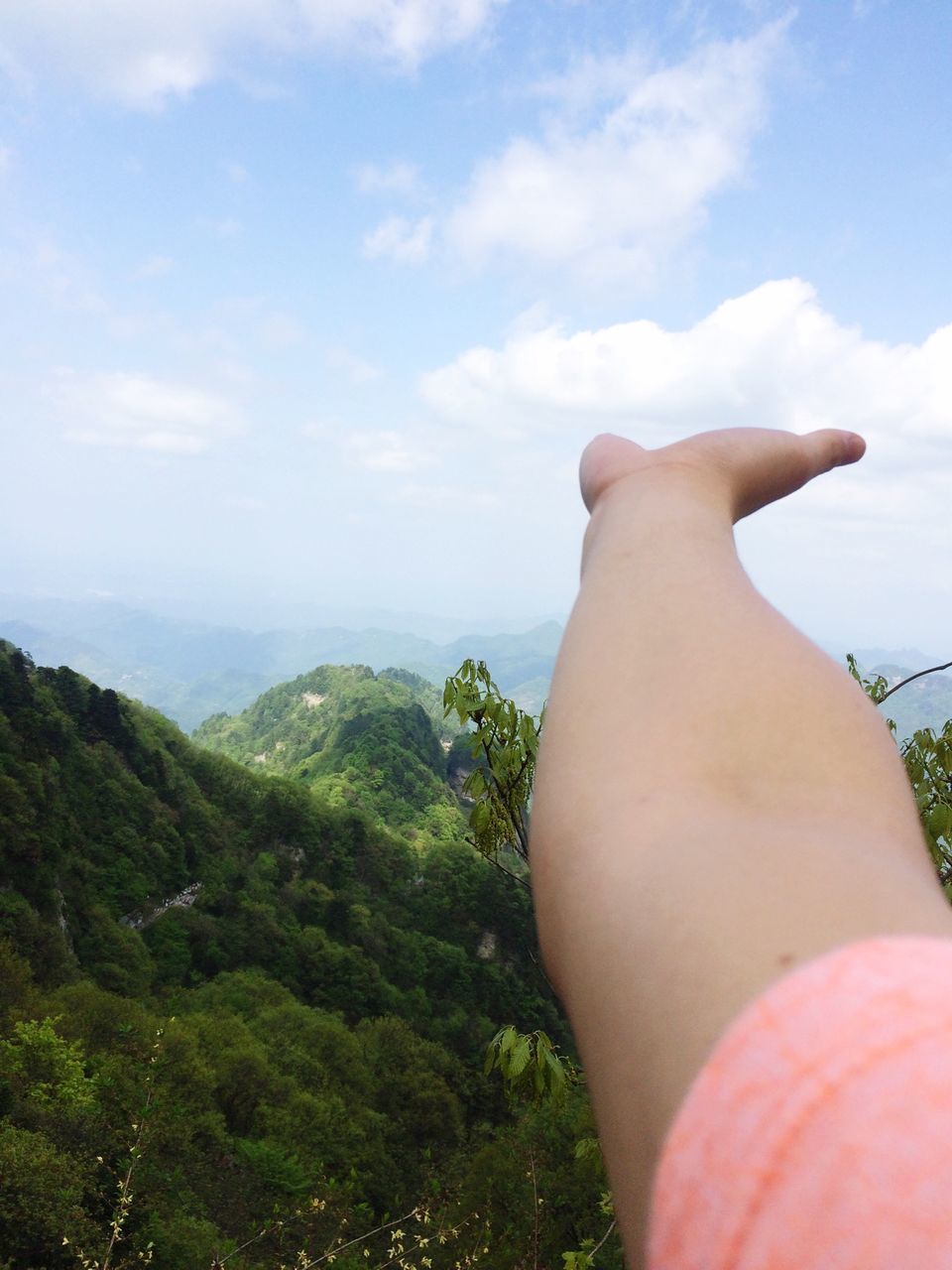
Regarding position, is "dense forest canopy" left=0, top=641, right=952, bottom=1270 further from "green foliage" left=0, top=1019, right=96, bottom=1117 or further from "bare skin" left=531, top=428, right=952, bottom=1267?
"bare skin" left=531, top=428, right=952, bottom=1267

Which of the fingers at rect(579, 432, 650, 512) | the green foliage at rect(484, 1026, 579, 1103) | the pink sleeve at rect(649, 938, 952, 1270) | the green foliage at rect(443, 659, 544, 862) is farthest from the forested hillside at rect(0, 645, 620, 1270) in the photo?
the pink sleeve at rect(649, 938, 952, 1270)

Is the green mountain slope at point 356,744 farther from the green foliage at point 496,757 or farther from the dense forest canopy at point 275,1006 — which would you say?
the green foliage at point 496,757

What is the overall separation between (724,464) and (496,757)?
141cm

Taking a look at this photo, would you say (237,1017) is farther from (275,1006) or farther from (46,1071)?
(46,1071)

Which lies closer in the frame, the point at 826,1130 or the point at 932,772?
the point at 826,1130

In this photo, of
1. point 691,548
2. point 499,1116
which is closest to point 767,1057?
point 691,548

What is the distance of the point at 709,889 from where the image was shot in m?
0.39

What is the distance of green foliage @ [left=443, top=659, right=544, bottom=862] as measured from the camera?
2.04 metres

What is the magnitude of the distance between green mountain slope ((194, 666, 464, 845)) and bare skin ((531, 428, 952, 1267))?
35.0 metres

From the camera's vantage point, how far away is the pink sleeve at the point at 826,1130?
27 cm

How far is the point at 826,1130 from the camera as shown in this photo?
293mm

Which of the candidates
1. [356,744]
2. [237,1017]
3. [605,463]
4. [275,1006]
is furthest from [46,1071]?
[356,744]

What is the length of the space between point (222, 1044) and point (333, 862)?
16123 millimetres

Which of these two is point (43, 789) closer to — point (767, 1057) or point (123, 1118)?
point (123, 1118)
